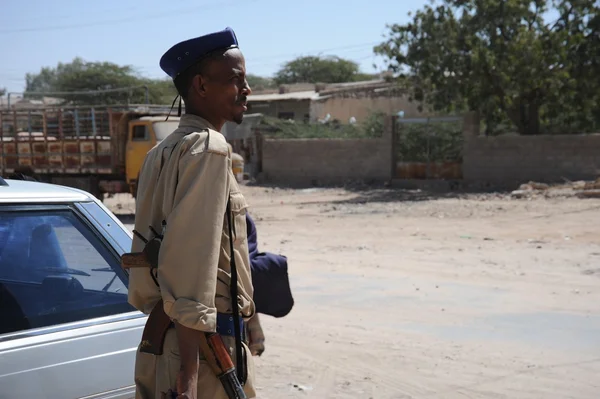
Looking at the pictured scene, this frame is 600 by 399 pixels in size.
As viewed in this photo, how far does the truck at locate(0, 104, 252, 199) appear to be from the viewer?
17.0 meters

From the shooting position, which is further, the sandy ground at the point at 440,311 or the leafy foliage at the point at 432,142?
the leafy foliage at the point at 432,142

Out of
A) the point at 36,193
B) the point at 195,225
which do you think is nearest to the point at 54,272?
the point at 36,193

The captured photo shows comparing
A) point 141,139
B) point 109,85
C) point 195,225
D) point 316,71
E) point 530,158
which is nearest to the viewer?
point 195,225

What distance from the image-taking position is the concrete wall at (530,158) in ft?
65.7

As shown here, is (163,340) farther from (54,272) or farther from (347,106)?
(347,106)

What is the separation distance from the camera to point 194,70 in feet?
7.62

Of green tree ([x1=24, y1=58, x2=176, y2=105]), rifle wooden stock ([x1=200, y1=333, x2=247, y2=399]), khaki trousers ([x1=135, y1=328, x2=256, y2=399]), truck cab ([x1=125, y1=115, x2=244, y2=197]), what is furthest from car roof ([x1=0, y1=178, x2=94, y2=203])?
green tree ([x1=24, y1=58, x2=176, y2=105])

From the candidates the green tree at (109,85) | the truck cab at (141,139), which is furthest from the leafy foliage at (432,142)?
the green tree at (109,85)

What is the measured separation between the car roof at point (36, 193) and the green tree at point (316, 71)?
61757 millimetres

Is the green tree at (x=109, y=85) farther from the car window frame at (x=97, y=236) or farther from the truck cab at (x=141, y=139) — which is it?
the car window frame at (x=97, y=236)

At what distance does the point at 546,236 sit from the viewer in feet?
41.6

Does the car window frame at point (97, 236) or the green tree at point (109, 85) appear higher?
the green tree at point (109, 85)

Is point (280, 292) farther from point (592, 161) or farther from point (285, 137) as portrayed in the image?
point (285, 137)

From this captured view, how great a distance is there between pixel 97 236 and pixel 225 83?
46.0 inches
